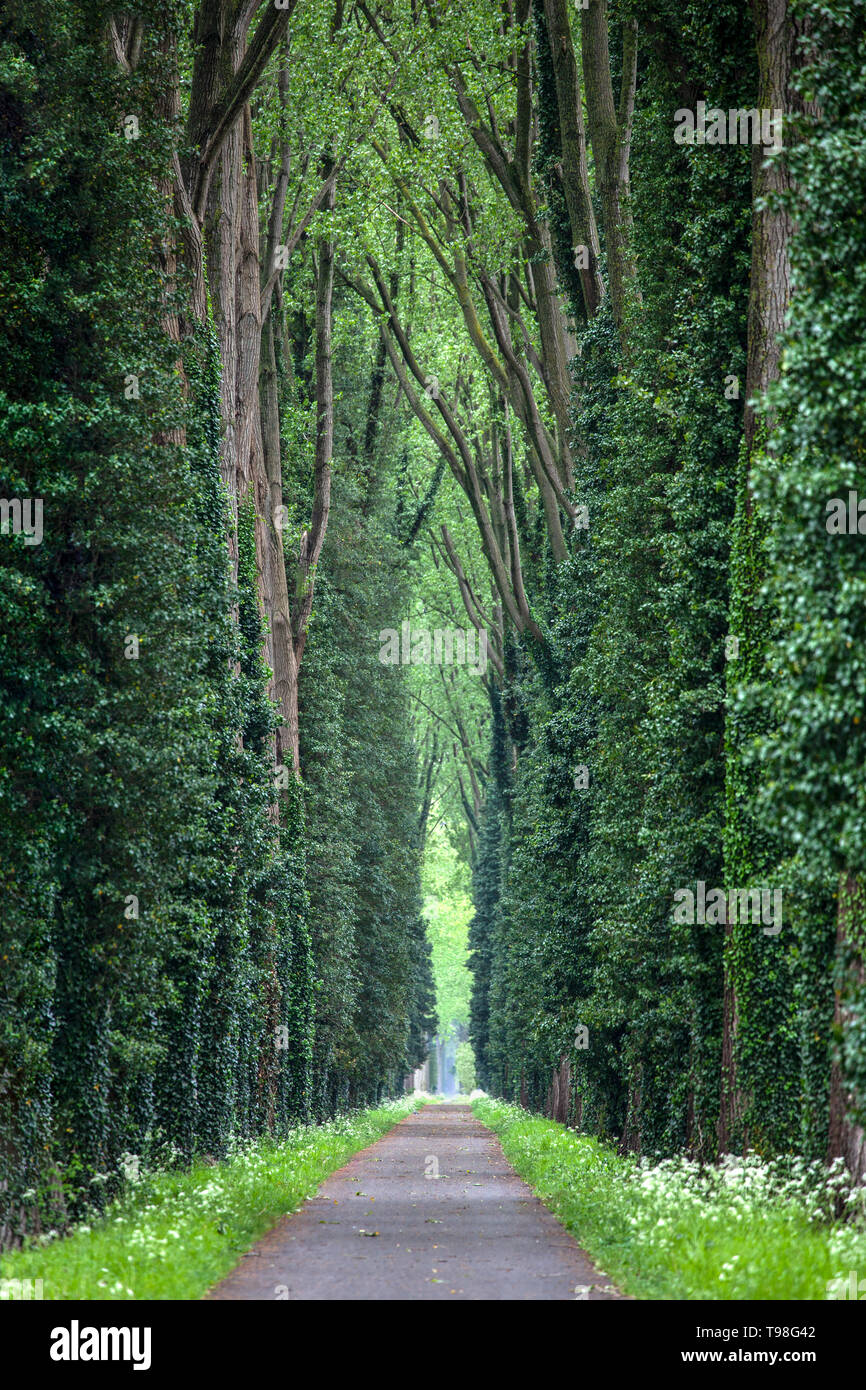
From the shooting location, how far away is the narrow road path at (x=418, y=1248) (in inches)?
336

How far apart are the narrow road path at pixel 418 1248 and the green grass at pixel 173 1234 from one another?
0.22 meters

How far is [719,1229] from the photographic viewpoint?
9.31m

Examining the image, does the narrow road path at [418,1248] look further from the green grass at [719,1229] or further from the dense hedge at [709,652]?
the dense hedge at [709,652]

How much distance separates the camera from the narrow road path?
8.54 metres

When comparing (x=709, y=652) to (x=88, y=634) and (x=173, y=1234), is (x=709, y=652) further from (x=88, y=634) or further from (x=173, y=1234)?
(x=173, y=1234)

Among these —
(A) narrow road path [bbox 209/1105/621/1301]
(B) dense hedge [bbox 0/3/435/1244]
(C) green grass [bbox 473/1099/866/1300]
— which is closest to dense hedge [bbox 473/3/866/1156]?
(C) green grass [bbox 473/1099/866/1300]

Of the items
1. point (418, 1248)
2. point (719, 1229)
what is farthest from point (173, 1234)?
point (719, 1229)

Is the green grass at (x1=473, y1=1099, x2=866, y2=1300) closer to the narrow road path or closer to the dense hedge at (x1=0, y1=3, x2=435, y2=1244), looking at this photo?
the narrow road path

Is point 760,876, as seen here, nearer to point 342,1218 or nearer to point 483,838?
point 342,1218

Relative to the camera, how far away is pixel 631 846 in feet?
56.6

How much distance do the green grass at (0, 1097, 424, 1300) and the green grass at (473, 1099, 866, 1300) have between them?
2.78 m

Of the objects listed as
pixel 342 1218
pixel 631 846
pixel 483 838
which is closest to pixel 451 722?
pixel 483 838

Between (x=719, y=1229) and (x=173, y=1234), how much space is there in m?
3.93

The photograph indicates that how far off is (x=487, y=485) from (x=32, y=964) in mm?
24720
